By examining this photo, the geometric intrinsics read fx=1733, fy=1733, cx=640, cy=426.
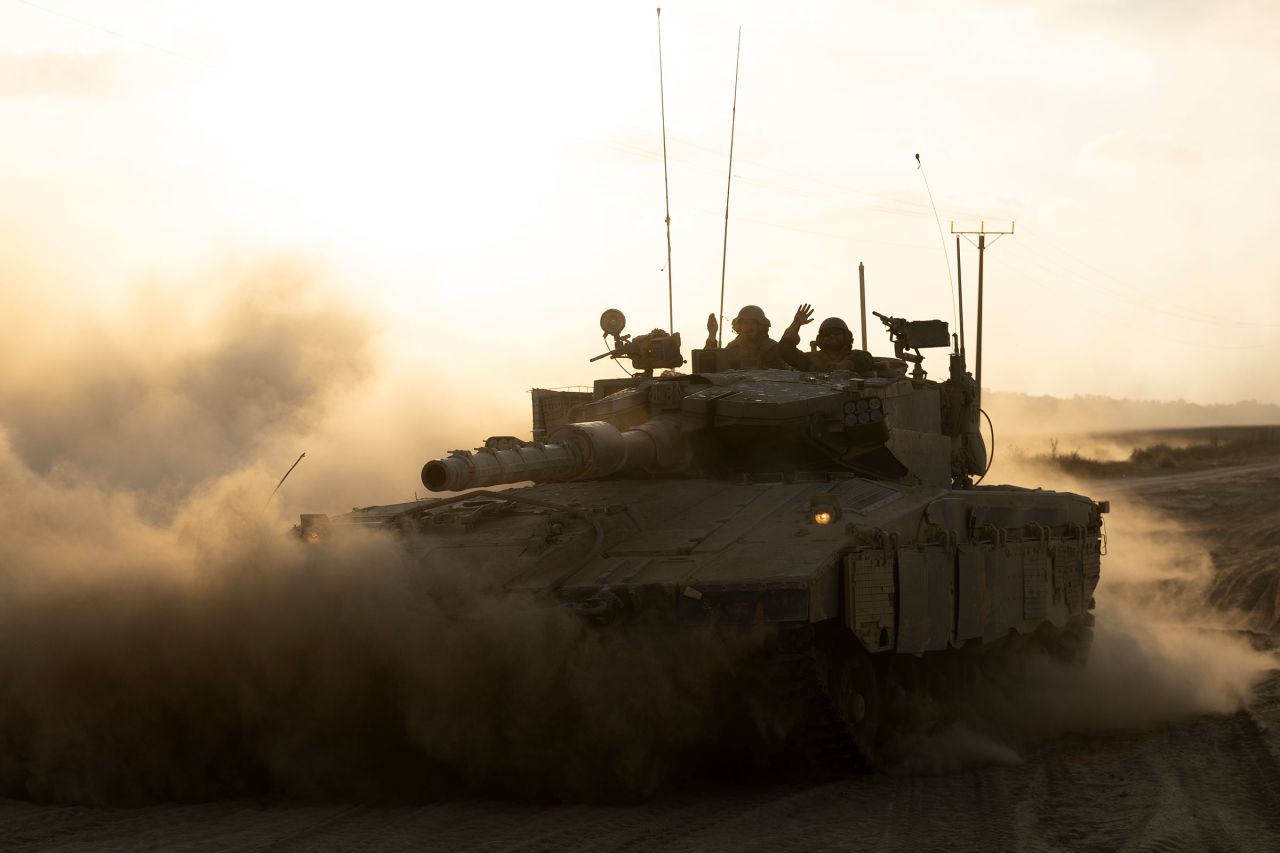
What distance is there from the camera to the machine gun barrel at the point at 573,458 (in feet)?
39.7

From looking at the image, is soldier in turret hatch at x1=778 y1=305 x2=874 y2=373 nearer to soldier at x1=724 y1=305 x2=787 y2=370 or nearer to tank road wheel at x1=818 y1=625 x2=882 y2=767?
soldier at x1=724 y1=305 x2=787 y2=370

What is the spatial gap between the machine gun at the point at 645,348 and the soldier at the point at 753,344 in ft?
1.82

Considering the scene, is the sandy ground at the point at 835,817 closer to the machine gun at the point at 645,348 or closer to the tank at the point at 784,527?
the tank at the point at 784,527

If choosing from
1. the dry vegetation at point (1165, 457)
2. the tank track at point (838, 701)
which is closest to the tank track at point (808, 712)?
the tank track at point (838, 701)

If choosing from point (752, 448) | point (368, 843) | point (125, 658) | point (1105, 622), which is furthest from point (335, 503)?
point (368, 843)

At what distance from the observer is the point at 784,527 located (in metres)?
12.8

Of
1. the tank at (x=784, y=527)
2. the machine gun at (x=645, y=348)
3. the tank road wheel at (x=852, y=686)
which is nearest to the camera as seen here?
the tank at (x=784, y=527)

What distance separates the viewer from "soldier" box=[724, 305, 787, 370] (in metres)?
16.9

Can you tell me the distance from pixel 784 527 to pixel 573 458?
168 centimetres

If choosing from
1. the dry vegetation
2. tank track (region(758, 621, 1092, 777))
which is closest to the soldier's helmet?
tank track (region(758, 621, 1092, 777))

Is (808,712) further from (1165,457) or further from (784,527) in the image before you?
(1165,457)

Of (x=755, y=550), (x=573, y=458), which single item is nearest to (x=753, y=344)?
(x=573, y=458)

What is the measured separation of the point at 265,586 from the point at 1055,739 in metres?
7.14

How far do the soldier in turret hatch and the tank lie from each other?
27 centimetres
